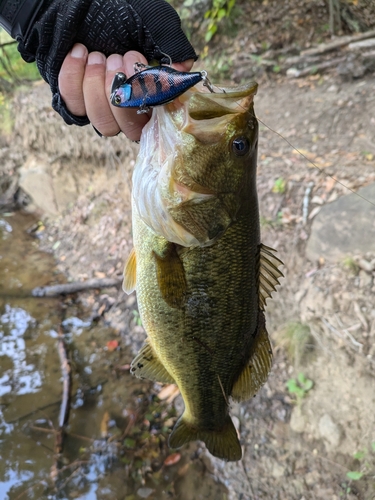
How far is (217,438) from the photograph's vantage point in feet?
7.15

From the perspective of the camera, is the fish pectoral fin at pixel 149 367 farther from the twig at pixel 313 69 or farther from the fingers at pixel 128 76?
the twig at pixel 313 69

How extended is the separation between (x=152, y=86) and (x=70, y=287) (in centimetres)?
511

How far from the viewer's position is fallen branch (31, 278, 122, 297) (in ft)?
18.7

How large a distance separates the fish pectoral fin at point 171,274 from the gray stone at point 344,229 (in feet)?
7.55

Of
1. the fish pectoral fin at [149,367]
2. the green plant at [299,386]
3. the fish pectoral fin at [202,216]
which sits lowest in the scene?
the green plant at [299,386]

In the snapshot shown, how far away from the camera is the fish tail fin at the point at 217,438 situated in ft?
7.09

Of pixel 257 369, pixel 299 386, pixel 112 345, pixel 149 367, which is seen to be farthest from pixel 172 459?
pixel 257 369

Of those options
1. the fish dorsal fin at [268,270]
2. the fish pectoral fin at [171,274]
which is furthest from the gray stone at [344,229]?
the fish pectoral fin at [171,274]

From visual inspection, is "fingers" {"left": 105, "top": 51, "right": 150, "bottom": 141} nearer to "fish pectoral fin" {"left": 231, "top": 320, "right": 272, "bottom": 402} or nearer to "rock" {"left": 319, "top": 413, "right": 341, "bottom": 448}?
"fish pectoral fin" {"left": 231, "top": 320, "right": 272, "bottom": 402}

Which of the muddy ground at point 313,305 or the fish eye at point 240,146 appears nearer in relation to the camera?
the fish eye at point 240,146

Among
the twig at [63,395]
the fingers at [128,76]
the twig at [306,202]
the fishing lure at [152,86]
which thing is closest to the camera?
the fishing lure at [152,86]

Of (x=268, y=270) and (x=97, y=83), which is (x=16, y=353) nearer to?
(x=268, y=270)

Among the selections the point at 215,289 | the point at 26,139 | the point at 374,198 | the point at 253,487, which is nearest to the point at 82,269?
the point at 26,139

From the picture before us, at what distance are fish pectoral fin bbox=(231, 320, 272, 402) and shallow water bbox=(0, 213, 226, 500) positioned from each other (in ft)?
7.07
